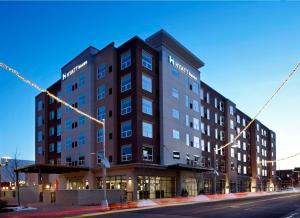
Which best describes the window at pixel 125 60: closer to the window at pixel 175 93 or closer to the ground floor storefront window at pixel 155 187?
the window at pixel 175 93

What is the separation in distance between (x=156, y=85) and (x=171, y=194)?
1712 cm

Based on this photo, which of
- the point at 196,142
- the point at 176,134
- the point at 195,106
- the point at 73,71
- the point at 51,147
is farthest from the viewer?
the point at 51,147

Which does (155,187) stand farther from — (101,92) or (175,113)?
(101,92)

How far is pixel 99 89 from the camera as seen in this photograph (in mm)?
58438

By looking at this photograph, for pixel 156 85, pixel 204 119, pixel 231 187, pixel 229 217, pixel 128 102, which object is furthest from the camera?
pixel 231 187

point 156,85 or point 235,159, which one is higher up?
point 156,85

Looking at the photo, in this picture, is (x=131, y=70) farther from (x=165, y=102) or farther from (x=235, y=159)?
(x=235, y=159)

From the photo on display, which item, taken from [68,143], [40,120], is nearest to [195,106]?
[68,143]

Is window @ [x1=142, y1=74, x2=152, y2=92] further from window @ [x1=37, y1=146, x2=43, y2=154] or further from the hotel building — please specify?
window @ [x1=37, y1=146, x2=43, y2=154]

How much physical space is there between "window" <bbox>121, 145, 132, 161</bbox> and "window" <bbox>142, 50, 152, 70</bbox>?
12427 millimetres

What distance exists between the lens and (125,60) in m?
55.2

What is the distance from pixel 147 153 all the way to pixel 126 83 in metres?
10.7

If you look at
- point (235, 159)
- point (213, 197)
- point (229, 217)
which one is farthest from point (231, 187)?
point (229, 217)

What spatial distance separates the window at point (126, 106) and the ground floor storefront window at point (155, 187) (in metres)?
9.60
